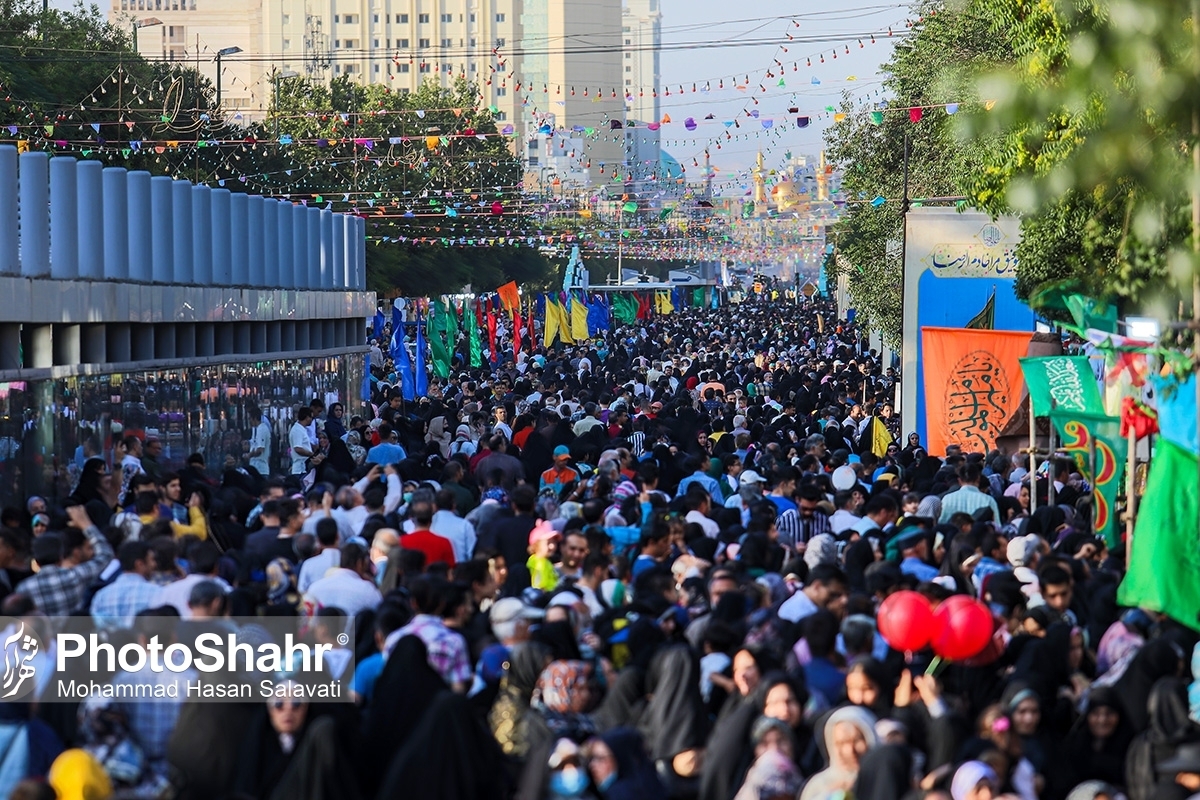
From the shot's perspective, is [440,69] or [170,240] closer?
[170,240]

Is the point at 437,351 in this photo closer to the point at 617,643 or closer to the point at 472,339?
the point at 472,339

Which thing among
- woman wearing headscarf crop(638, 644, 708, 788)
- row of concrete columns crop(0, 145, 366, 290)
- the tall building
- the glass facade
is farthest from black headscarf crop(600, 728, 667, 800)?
the tall building

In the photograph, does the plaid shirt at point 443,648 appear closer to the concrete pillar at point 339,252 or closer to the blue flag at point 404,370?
the blue flag at point 404,370

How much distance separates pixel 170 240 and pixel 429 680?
1520 centimetres

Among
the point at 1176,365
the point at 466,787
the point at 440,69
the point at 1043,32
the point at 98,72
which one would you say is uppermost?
the point at 440,69

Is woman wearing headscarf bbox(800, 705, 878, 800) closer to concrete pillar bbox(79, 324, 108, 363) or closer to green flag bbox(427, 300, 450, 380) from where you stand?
concrete pillar bbox(79, 324, 108, 363)

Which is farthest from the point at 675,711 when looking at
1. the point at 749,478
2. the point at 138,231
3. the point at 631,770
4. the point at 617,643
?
the point at 138,231

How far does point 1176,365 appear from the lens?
10.6 m

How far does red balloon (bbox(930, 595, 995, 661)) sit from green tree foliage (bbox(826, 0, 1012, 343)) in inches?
643

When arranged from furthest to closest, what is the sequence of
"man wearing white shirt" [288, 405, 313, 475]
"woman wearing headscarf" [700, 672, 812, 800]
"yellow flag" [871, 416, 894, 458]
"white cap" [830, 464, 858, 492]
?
"yellow flag" [871, 416, 894, 458] → "man wearing white shirt" [288, 405, 313, 475] → "white cap" [830, 464, 858, 492] → "woman wearing headscarf" [700, 672, 812, 800]

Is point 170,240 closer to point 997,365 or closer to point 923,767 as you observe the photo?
point 997,365

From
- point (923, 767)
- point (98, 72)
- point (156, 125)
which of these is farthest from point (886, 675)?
point (98, 72)

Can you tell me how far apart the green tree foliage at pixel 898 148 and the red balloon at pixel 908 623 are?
53.6ft

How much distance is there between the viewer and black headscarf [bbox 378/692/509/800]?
694cm
